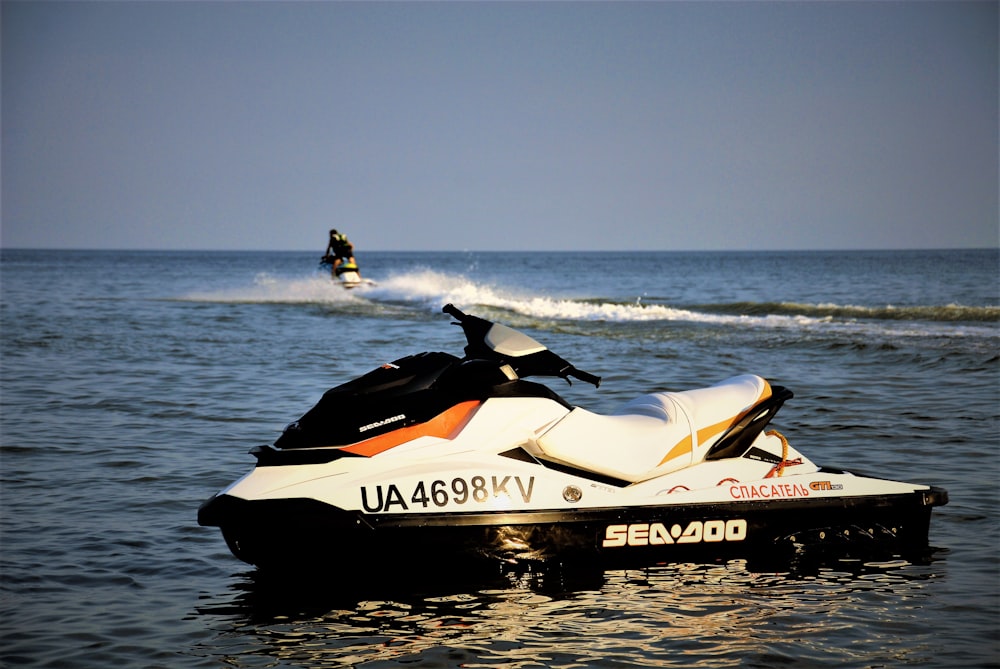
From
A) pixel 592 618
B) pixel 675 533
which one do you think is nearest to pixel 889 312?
pixel 675 533

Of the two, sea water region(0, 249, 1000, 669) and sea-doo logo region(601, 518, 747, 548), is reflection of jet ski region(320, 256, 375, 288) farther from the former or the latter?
sea-doo logo region(601, 518, 747, 548)

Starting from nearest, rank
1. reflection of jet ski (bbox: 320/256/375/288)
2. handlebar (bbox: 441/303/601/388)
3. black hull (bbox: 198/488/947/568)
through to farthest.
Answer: black hull (bbox: 198/488/947/568)
handlebar (bbox: 441/303/601/388)
reflection of jet ski (bbox: 320/256/375/288)

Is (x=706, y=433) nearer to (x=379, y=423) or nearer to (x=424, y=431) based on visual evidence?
(x=424, y=431)

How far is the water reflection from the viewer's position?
425 cm

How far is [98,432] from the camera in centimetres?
897

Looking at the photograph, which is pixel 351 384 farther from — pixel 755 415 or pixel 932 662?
pixel 932 662

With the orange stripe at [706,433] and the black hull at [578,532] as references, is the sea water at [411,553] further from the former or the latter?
the orange stripe at [706,433]

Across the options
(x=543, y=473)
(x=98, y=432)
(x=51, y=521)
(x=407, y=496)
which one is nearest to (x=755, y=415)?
(x=543, y=473)

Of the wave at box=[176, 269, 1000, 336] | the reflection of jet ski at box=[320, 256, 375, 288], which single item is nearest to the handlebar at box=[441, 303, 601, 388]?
the wave at box=[176, 269, 1000, 336]

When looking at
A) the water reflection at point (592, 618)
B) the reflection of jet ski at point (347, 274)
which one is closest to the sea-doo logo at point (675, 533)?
the water reflection at point (592, 618)

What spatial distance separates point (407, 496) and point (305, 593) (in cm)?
71

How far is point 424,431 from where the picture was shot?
4.86 meters

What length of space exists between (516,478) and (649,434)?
70cm

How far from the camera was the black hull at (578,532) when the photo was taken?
4750mm
